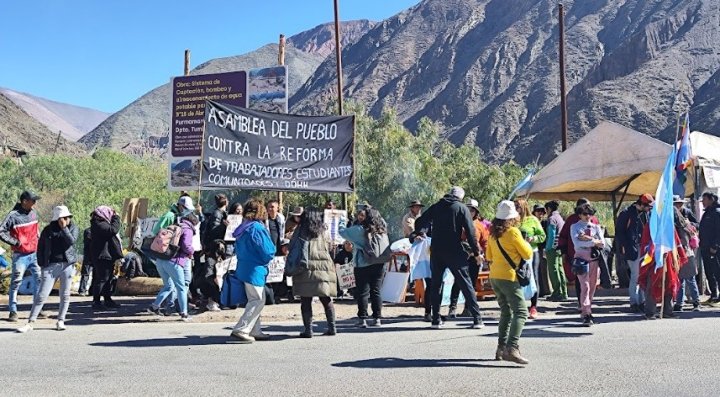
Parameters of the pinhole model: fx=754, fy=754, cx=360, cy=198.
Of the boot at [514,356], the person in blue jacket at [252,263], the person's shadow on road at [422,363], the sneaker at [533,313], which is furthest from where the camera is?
the sneaker at [533,313]

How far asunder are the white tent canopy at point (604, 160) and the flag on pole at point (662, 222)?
3.32 meters

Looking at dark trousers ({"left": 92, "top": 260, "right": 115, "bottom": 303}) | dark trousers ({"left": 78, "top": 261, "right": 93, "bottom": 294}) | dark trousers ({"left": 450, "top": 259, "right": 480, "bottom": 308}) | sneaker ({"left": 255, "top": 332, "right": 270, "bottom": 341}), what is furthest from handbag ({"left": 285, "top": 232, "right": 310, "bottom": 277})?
dark trousers ({"left": 78, "top": 261, "right": 93, "bottom": 294})

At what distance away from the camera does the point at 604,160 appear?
14.6 meters

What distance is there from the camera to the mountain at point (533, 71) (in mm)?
94312

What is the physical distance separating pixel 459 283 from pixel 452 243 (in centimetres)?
53

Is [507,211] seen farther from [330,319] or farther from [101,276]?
[101,276]

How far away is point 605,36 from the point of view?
442 feet

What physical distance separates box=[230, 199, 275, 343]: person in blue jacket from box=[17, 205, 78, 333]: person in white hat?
2.56 m

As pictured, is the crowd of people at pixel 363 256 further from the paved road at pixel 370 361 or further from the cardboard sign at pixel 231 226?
the paved road at pixel 370 361

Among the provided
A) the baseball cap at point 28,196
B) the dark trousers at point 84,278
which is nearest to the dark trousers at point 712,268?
the baseball cap at point 28,196

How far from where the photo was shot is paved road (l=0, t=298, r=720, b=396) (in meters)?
6.63

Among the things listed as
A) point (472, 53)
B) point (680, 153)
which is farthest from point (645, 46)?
point (680, 153)

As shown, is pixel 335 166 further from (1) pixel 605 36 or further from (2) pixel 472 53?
(2) pixel 472 53

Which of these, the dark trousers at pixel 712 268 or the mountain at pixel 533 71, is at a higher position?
the mountain at pixel 533 71
